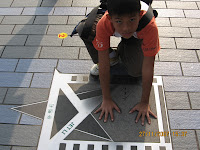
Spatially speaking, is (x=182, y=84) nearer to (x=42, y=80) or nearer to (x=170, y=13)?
(x=170, y=13)

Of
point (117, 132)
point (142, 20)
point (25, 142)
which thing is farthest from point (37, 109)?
point (142, 20)

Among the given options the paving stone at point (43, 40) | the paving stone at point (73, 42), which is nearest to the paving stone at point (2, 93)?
the paving stone at point (43, 40)

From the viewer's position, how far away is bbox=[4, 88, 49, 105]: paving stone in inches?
91.9

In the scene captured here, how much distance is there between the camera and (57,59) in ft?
8.90

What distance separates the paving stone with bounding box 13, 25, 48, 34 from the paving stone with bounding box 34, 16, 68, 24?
12 cm

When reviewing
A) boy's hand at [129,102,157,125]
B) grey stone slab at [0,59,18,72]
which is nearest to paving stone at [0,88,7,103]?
grey stone slab at [0,59,18,72]

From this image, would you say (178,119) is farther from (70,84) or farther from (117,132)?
(70,84)

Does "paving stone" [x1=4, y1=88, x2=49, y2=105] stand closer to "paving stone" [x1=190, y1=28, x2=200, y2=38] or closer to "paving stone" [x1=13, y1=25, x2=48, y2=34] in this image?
"paving stone" [x1=13, y1=25, x2=48, y2=34]

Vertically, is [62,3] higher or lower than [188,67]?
higher

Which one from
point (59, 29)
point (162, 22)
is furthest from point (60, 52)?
point (162, 22)

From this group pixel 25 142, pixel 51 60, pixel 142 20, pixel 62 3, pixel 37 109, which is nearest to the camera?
pixel 142 20

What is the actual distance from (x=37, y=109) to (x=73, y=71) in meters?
0.62

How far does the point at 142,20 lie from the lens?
1643mm
